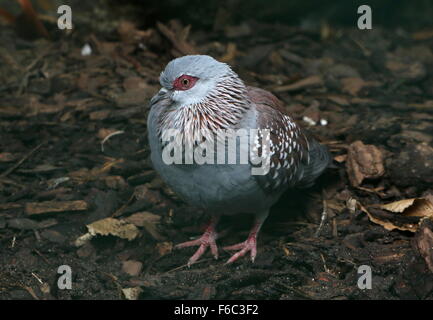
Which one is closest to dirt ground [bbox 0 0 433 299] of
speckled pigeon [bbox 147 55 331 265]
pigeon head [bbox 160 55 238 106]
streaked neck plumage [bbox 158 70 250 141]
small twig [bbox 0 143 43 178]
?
small twig [bbox 0 143 43 178]

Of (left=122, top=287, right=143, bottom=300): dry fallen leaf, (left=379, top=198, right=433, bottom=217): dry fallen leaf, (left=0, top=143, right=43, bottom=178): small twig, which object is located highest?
(left=0, top=143, right=43, bottom=178): small twig

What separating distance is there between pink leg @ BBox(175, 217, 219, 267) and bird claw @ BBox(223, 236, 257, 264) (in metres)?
0.15

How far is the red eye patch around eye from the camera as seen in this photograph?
5391mm

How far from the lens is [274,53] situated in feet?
28.1

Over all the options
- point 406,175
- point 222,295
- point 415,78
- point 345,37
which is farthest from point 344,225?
point 345,37

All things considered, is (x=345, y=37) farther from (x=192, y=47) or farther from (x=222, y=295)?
(x=222, y=295)

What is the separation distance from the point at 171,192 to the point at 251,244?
1.11 m

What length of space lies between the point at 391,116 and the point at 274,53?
2.05 metres

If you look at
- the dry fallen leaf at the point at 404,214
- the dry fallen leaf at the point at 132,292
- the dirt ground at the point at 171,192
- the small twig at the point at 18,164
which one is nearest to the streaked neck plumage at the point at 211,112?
the dirt ground at the point at 171,192

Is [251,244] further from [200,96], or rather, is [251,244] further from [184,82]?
[184,82]

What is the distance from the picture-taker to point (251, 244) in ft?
19.3

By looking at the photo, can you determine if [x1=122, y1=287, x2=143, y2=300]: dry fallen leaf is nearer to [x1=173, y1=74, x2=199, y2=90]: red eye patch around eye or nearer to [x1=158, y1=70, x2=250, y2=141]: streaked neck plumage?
[x1=158, y1=70, x2=250, y2=141]: streaked neck plumage

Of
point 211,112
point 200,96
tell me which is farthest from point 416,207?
point 200,96

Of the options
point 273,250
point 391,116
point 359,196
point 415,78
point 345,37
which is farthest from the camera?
point 345,37
